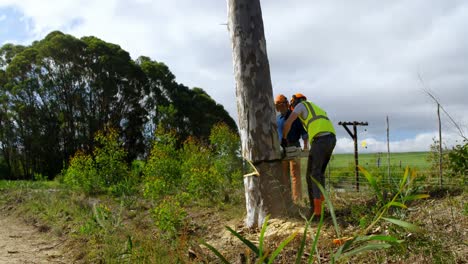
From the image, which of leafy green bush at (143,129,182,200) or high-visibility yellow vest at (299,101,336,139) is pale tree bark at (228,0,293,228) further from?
leafy green bush at (143,129,182,200)

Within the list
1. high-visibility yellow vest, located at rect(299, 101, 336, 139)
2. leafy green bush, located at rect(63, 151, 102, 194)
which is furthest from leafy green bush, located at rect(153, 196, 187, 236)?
leafy green bush, located at rect(63, 151, 102, 194)

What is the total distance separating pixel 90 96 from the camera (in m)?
29.8

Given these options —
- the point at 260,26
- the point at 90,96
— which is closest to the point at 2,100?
the point at 90,96

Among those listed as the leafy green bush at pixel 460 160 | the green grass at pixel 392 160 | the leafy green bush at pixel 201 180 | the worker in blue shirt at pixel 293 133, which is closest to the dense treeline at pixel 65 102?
the green grass at pixel 392 160

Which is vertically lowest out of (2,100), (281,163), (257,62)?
(281,163)

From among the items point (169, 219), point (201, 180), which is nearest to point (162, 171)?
point (201, 180)

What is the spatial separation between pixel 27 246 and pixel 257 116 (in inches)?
166

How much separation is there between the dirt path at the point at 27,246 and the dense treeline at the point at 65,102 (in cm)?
1925

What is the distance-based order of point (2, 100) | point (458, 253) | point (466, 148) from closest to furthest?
point (458, 253), point (466, 148), point (2, 100)

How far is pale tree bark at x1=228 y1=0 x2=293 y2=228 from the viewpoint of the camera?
569cm

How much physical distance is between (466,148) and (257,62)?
2.66 meters

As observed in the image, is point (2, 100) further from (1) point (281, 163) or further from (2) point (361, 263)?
(2) point (361, 263)

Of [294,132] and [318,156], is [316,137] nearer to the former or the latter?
[318,156]

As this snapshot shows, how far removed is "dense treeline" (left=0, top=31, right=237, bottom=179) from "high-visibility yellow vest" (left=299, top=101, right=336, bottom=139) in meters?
22.8
